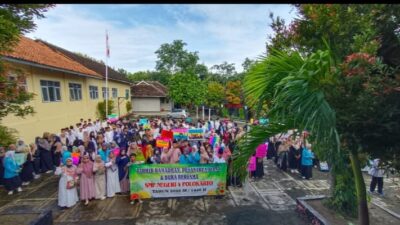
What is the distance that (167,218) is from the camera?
6.73 m

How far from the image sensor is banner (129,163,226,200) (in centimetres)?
778

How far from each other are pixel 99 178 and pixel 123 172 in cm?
73

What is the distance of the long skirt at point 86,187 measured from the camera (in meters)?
7.66

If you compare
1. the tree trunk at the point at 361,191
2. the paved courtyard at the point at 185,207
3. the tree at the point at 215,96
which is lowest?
the paved courtyard at the point at 185,207

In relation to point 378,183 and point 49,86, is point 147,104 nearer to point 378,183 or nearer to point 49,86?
point 49,86

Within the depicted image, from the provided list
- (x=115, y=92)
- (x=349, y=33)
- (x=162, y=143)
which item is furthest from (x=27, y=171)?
(x=115, y=92)

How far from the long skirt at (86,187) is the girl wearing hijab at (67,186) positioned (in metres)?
0.22

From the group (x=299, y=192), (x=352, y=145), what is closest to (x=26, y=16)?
(x=352, y=145)

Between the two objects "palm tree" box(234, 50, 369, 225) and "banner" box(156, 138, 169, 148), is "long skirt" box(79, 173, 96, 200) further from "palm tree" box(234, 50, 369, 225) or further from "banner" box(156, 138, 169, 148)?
"palm tree" box(234, 50, 369, 225)

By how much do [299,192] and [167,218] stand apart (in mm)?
4397

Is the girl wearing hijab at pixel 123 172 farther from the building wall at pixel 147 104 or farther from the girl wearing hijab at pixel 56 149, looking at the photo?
the building wall at pixel 147 104

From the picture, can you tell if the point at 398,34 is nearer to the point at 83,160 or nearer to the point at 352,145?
the point at 352,145

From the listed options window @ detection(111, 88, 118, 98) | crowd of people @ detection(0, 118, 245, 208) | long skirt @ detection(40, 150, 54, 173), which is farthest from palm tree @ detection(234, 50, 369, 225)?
window @ detection(111, 88, 118, 98)

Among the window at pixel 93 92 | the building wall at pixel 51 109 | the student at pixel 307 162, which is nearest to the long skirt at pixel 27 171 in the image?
the building wall at pixel 51 109
